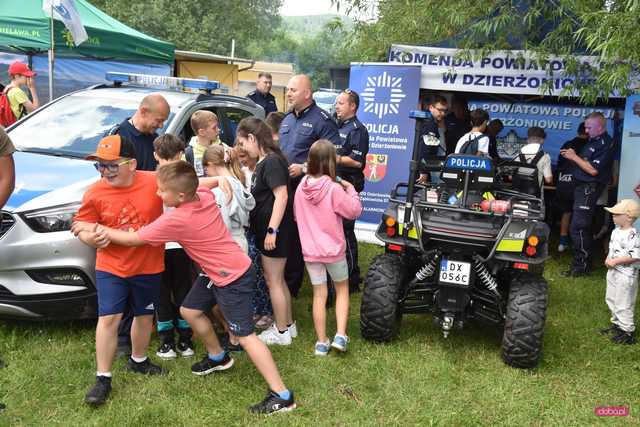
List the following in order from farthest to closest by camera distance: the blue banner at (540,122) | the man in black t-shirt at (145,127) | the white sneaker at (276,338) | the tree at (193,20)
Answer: the tree at (193,20) → the blue banner at (540,122) → the white sneaker at (276,338) → the man in black t-shirt at (145,127)

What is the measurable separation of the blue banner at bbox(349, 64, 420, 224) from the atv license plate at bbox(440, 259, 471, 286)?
401 centimetres

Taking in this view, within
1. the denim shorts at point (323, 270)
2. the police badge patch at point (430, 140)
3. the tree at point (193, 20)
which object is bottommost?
the denim shorts at point (323, 270)

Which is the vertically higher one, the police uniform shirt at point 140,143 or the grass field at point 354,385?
the police uniform shirt at point 140,143

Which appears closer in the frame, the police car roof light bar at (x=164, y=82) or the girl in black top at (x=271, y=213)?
the girl in black top at (x=271, y=213)

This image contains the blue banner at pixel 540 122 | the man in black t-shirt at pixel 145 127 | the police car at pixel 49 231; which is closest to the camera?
the police car at pixel 49 231

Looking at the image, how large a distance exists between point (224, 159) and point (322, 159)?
0.70 metres

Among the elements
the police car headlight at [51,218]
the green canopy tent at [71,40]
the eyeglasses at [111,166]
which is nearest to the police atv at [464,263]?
the eyeglasses at [111,166]

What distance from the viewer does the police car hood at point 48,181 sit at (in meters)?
4.20

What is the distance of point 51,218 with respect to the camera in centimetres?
417

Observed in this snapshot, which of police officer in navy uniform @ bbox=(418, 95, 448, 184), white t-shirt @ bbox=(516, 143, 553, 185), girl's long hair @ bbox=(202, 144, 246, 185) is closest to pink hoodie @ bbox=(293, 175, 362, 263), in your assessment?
girl's long hair @ bbox=(202, 144, 246, 185)

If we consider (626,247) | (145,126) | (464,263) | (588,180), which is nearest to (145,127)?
(145,126)

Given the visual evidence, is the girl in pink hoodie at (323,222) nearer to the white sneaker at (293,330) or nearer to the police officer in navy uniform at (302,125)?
the white sneaker at (293,330)

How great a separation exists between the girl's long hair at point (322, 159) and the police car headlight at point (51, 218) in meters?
1.65

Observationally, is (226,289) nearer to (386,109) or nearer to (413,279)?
(413,279)
